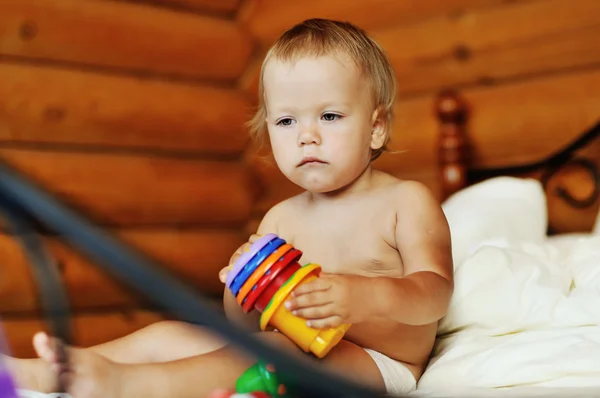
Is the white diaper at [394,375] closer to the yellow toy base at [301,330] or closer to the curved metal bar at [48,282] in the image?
the yellow toy base at [301,330]

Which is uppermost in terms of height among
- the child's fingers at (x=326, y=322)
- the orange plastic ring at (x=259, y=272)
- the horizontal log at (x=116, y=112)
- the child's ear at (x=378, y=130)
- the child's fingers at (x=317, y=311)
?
the horizontal log at (x=116, y=112)

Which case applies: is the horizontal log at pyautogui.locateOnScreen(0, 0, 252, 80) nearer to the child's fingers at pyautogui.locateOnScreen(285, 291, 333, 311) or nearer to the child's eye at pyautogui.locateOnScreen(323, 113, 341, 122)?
the child's eye at pyautogui.locateOnScreen(323, 113, 341, 122)

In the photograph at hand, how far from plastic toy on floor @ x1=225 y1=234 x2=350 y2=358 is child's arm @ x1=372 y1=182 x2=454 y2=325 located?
0.26 ft

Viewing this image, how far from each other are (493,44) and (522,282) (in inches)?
41.8

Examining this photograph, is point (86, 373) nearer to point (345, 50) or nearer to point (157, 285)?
point (157, 285)

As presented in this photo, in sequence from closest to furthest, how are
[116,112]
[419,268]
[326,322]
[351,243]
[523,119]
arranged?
1. [326,322]
2. [419,268]
3. [351,243]
4. [523,119]
5. [116,112]

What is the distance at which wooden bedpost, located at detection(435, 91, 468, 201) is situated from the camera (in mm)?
2080

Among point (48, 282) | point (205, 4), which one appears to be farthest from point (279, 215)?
point (205, 4)

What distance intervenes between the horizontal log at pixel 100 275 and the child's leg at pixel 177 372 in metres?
0.89

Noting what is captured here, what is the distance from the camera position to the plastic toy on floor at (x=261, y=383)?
82 cm

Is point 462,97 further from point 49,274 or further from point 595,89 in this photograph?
point 49,274

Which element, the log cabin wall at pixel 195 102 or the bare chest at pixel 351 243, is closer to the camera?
the bare chest at pixel 351 243

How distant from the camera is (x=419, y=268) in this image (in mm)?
1044

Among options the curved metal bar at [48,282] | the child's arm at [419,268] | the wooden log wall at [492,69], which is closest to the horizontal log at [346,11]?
the wooden log wall at [492,69]
